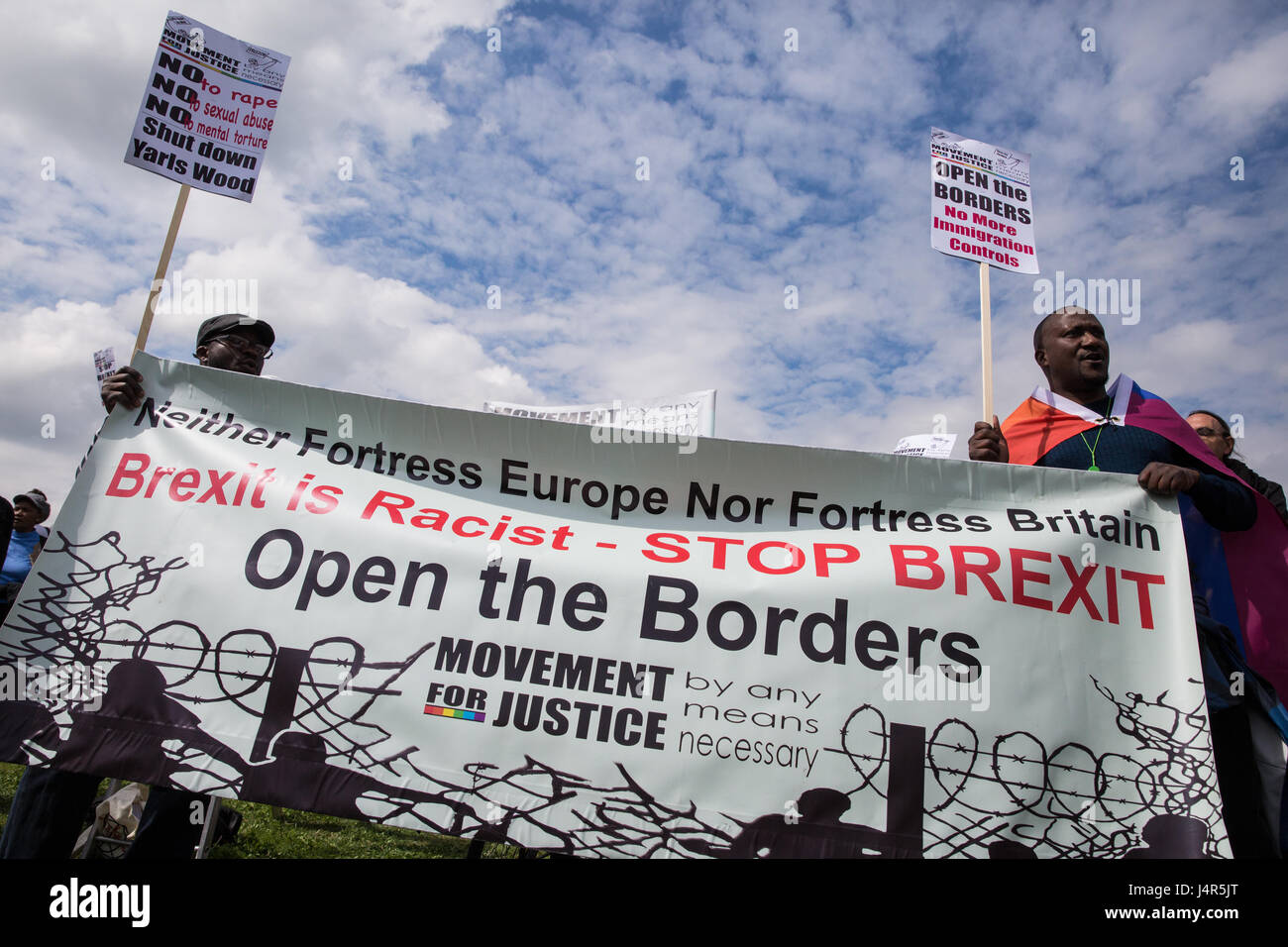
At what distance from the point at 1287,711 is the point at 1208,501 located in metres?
0.77

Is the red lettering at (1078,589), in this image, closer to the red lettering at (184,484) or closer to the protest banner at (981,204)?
the protest banner at (981,204)

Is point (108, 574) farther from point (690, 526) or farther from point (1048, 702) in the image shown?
point (1048, 702)

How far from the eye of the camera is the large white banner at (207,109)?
3.62 meters

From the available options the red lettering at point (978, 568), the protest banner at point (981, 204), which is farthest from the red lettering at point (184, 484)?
the protest banner at point (981, 204)

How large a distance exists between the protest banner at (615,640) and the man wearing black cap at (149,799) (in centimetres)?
12

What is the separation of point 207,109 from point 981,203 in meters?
4.46

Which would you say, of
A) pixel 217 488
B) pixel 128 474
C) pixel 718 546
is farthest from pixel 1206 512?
pixel 128 474

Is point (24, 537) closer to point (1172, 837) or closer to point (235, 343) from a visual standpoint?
point (235, 343)

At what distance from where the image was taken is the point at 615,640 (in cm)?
248

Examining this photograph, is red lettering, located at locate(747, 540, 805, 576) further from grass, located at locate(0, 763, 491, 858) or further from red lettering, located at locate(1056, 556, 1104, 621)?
grass, located at locate(0, 763, 491, 858)

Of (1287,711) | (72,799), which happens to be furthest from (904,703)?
(72,799)
